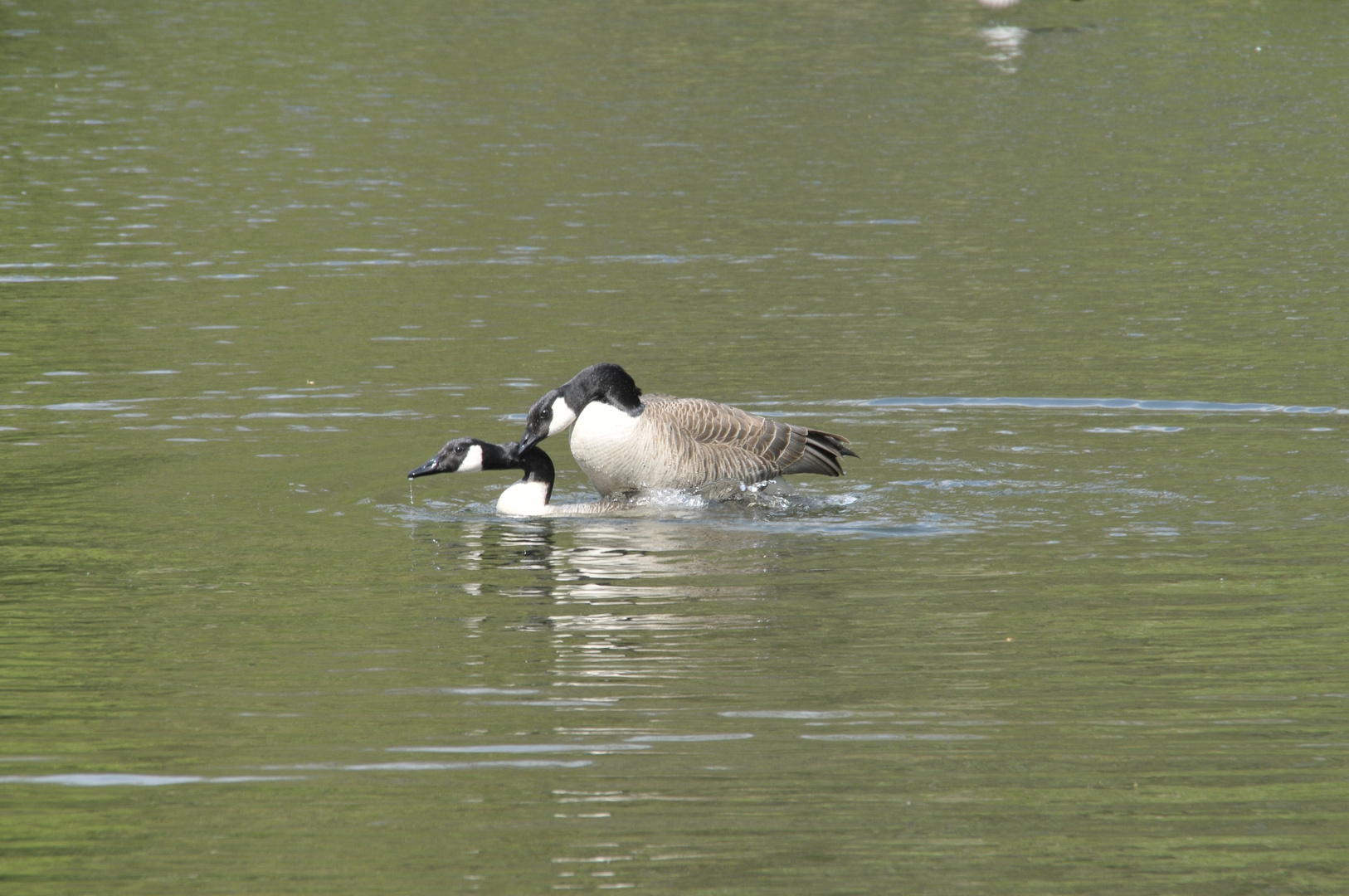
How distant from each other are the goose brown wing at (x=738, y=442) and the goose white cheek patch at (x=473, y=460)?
4.61ft

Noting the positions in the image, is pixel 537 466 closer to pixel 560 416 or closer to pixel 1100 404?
pixel 560 416

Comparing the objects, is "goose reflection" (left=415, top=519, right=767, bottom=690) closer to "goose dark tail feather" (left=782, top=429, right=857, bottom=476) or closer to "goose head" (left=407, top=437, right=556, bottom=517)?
"goose head" (left=407, top=437, right=556, bottom=517)

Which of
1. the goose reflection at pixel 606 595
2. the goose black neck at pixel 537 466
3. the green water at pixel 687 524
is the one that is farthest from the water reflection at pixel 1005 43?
the goose reflection at pixel 606 595

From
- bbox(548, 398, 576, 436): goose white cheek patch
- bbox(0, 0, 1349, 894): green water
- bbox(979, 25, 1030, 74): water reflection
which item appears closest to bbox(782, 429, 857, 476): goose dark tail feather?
bbox(0, 0, 1349, 894): green water

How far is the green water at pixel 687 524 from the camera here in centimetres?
720

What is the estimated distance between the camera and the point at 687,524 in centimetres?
1304

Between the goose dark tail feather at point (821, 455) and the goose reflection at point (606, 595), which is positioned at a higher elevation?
the goose dark tail feather at point (821, 455)

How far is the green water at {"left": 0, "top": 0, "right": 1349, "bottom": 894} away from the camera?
7199 millimetres

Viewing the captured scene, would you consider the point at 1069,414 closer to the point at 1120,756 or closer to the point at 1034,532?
the point at 1034,532

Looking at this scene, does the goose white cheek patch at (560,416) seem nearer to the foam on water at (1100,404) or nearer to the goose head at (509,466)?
the goose head at (509,466)

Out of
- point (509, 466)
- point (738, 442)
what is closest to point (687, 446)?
point (738, 442)

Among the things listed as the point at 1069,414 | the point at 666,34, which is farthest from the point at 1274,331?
the point at 666,34

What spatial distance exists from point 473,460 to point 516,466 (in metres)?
0.36

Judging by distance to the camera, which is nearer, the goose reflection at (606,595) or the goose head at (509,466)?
the goose reflection at (606,595)
